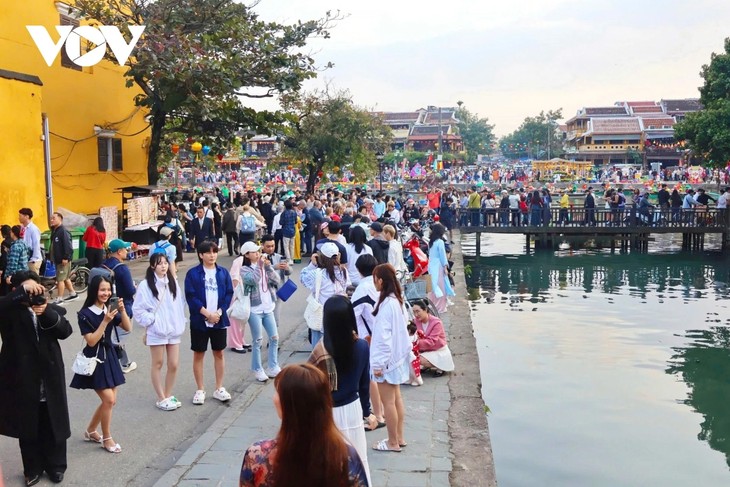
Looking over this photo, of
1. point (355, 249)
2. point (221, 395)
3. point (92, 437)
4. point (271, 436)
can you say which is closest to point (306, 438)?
point (271, 436)

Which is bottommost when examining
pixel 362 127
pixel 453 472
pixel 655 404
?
pixel 655 404

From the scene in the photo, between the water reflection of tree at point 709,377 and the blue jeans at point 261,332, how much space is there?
5408 millimetres

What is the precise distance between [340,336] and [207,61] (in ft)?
43.3

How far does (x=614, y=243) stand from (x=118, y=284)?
1012 inches

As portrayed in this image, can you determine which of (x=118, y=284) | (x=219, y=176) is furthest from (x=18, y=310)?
(x=219, y=176)

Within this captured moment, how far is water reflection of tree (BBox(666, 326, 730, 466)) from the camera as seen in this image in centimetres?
982

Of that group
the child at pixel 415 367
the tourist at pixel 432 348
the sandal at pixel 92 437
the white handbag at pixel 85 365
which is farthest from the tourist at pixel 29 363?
the tourist at pixel 432 348

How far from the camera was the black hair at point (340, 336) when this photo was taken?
4.47 m

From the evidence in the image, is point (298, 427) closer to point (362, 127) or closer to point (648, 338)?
point (648, 338)

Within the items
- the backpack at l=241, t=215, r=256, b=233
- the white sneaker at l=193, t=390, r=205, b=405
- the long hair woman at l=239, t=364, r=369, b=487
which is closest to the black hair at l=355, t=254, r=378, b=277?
the white sneaker at l=193, t=390, r=205, b=405

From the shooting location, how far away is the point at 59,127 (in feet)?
59.9

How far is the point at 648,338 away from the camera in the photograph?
14.8 meters

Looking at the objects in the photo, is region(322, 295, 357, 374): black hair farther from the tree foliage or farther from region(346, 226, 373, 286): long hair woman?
the tree foliage

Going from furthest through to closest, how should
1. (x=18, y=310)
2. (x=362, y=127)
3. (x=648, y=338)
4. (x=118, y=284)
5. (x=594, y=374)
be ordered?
(x=362, y=127) < (x=648, y=338) < (x=594, y=374) < (x=118, y=284) < (x=18, y=310)
